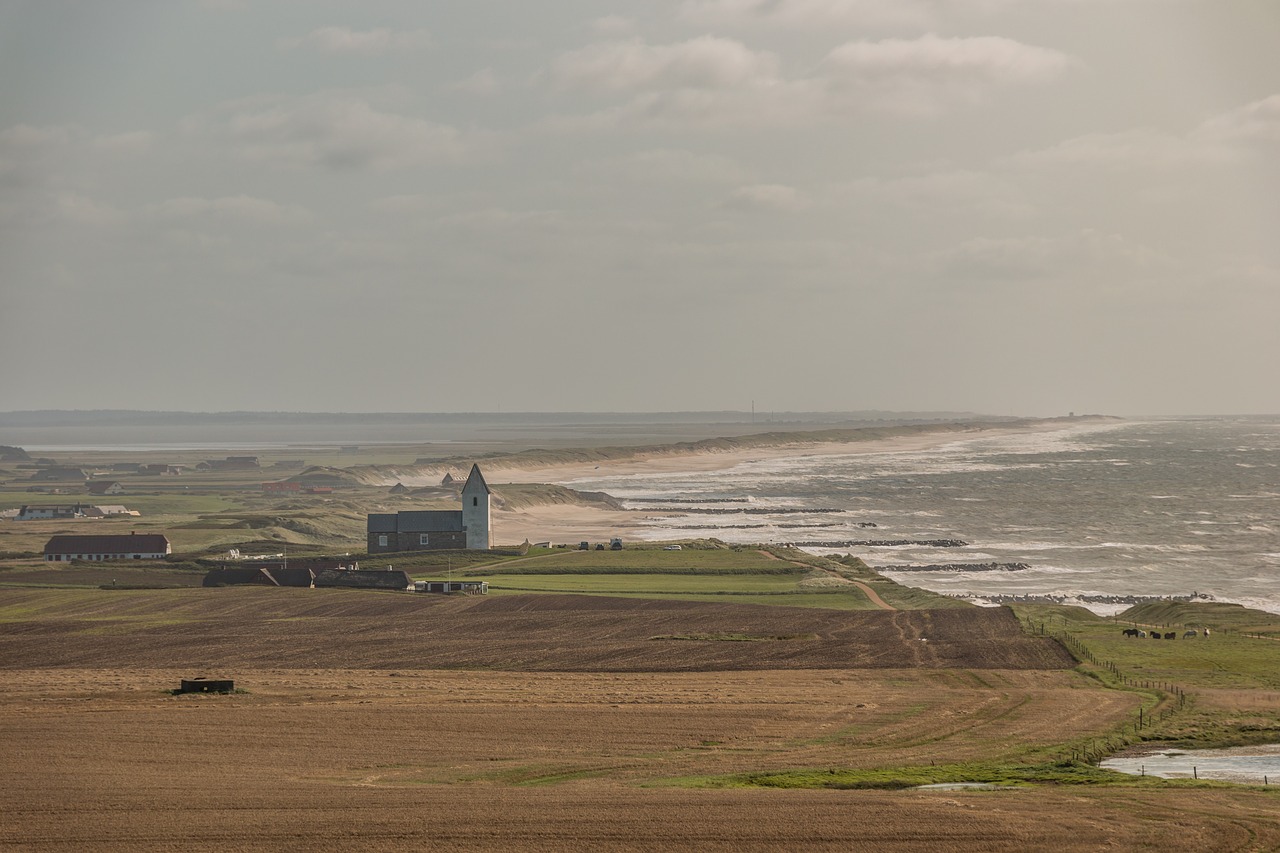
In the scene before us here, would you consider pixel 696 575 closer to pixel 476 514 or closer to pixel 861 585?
pixel 861 585

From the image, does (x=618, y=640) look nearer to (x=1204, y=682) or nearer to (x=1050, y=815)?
(x=1204, y=682)

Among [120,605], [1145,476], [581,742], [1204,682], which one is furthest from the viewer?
[1145,476]

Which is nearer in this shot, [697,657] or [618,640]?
[697,657]

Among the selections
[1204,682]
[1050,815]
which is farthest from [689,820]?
[1204,682]

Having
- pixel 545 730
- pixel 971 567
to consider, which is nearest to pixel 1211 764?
pixel 545 730

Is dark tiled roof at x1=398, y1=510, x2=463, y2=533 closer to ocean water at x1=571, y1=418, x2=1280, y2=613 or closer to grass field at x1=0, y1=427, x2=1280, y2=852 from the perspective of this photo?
grass field at x1=0, y1=427, x2=1280, y2=852

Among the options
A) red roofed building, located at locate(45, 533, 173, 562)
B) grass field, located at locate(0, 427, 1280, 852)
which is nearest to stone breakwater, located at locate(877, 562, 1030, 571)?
grass field, located at locate(0, 427, 1280, 852)
